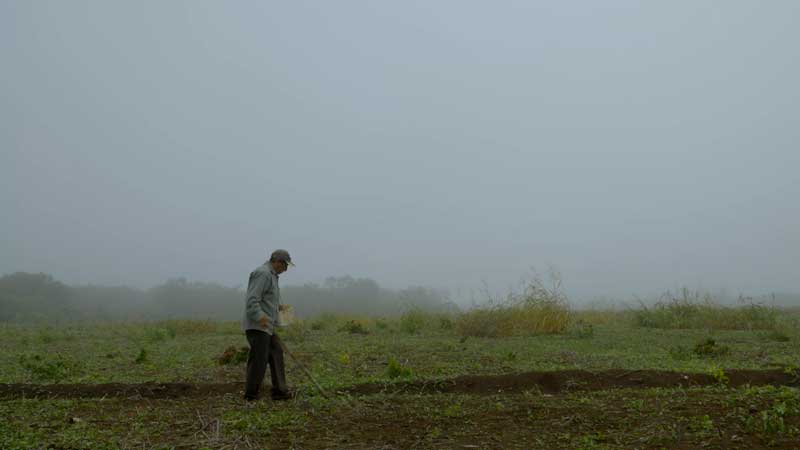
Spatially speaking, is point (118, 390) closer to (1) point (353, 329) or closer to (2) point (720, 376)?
(2) point (720, 376)

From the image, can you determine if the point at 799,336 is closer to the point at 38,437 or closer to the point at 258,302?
the point at 258,302

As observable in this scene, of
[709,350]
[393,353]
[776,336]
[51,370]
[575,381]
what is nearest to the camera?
[575,381]

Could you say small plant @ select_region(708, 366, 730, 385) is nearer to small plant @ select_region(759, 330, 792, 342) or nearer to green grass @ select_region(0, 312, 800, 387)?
green grass @ select_region(0, 312, 800, 387)

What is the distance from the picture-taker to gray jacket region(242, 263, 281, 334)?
807cm

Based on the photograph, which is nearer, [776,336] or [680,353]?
[680,353]

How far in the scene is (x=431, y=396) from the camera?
→ 7797mm

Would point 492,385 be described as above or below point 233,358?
below

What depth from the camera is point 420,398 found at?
773cm

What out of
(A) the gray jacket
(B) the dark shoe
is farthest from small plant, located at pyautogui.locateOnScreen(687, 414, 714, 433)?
(A) the gray jacket

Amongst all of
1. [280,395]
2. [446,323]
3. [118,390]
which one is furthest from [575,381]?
[446,323]

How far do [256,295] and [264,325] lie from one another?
36cm

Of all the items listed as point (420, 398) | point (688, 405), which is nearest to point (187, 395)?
point (420, 398)

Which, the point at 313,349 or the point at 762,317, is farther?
the point at 762,317

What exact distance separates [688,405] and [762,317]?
39.0 feet
